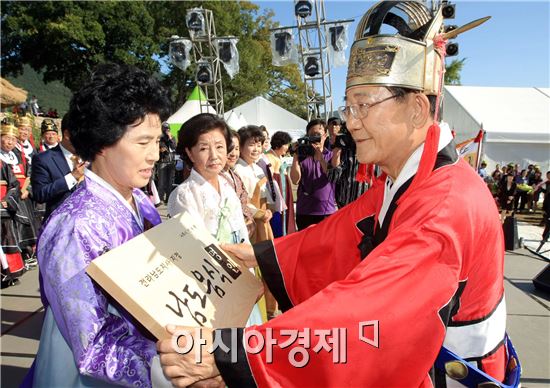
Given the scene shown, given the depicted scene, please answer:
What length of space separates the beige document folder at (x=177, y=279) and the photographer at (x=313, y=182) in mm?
3243

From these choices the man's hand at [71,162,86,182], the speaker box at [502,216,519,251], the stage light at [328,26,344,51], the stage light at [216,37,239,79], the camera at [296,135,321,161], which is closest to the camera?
the man's hand at [71,162,86,182]

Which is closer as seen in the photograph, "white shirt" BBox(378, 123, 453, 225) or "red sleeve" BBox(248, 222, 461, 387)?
"red sleeve" BBox(248, 222, 461, 387)

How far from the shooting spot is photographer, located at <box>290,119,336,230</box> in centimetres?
487

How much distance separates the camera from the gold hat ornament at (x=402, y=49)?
1.37 metres

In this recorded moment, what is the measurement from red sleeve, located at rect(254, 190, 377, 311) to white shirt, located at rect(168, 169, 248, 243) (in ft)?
3.29

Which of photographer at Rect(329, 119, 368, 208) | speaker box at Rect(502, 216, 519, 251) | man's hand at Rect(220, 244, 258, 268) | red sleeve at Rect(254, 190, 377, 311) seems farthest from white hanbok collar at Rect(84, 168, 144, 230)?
speaker box at Rect(502, 216, 519, 251)

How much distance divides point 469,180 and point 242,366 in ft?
2.79

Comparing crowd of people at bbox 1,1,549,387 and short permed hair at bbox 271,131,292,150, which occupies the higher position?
crowd of people at bbox 1,1,549,387

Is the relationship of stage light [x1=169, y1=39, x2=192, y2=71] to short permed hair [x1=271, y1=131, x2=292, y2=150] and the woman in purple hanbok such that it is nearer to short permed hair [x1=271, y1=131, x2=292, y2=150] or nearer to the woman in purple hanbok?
short permed hair [x1=271, y1=131, x2=292, y2=150]

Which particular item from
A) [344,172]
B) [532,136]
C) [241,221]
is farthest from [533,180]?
[241,221]

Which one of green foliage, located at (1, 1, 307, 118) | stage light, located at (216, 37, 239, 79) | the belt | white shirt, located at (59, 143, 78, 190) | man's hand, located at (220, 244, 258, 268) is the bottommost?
the belt

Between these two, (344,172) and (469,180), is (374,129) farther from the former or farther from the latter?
(344,172)

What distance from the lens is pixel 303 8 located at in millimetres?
10578

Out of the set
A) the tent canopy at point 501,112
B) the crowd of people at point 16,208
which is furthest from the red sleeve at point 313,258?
the tent canopy at point 501,112
